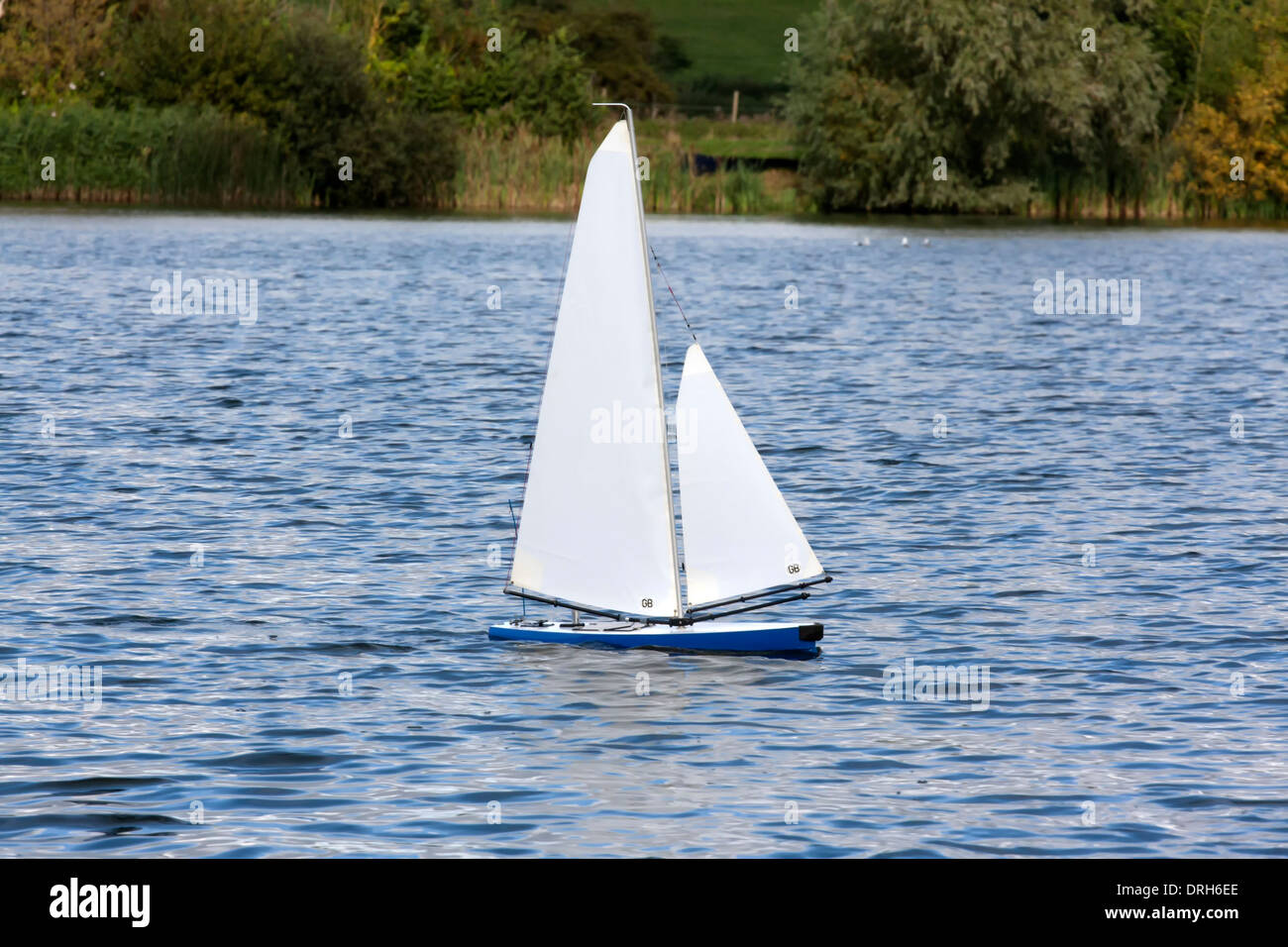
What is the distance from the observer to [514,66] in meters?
111

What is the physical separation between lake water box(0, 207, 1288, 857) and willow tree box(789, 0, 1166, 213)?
4920cm

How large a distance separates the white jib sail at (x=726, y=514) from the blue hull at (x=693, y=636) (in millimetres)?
314

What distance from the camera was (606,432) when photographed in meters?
17.4

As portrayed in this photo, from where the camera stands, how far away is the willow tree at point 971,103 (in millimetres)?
92250

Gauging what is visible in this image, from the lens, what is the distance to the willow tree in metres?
92.2

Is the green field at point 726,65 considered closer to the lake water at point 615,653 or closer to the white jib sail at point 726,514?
the lake water at point 615,653

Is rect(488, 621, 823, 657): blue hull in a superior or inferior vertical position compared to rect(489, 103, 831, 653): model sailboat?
inferior

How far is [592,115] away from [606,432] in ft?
325
